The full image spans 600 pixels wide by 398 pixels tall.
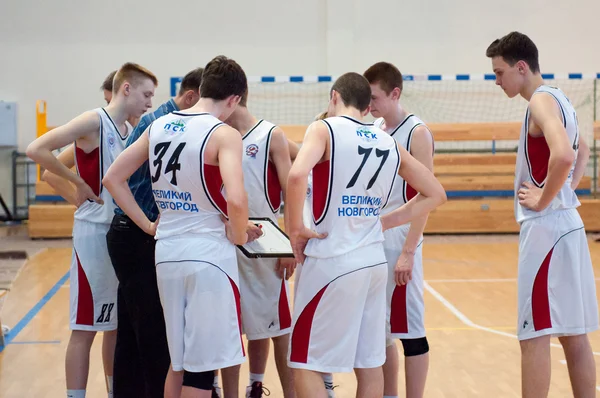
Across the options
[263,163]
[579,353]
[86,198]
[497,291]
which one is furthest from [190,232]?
[497,291]

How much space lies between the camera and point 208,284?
10.8ft

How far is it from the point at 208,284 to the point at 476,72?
11647 mm

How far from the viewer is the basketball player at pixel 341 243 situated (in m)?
3.29

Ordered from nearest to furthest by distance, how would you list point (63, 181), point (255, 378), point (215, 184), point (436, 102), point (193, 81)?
1. point (215, 184)
2. point (193, 81)
3. point (255, 378)
4. point (63, 181)
5. point (436, 102)

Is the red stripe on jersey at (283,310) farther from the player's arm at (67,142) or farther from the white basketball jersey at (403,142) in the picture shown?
the player's arm at (67,142)

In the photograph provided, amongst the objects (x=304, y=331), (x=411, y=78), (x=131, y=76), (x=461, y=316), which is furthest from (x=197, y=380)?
(x=411, y=78)

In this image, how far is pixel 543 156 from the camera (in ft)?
12.5

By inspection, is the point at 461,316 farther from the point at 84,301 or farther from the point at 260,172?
the point at 84,301

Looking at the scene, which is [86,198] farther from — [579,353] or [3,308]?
[3,308]

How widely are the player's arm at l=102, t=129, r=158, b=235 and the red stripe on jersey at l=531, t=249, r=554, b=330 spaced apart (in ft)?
6.24

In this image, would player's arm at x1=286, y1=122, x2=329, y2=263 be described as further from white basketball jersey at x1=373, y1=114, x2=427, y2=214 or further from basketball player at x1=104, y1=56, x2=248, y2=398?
white basketball jersey at x1=373, y1=114, x2=427, y2=214

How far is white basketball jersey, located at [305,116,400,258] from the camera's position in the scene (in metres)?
3.29

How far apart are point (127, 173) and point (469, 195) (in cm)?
1011

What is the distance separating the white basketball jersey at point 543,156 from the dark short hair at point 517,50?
166 millimetres
